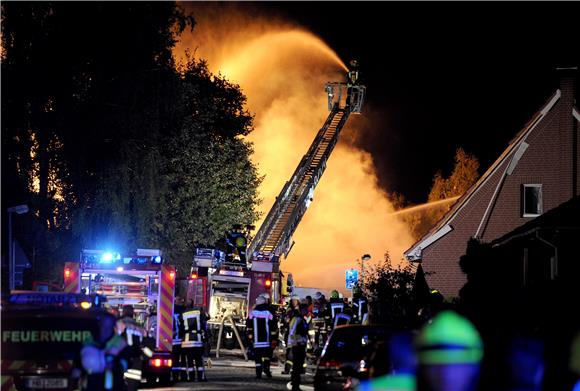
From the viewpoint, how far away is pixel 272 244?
39219 millimetres

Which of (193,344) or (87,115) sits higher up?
(87,115)

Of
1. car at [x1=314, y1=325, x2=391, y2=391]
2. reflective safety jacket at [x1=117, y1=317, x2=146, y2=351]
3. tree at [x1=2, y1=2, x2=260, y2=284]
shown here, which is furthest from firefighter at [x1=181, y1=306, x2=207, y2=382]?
reflective safety jacket at [x1=117, y1=317, x2=146, y2=351]

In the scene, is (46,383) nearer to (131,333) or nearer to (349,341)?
(131,333)

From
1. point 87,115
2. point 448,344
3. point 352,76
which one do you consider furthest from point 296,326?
point 352,76

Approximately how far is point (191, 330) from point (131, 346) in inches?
270

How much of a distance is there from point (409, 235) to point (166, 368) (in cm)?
5125

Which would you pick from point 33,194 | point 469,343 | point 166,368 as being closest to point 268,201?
point 33,194

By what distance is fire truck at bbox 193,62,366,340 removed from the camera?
28.6 metres

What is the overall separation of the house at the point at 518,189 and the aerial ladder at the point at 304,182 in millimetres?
5764

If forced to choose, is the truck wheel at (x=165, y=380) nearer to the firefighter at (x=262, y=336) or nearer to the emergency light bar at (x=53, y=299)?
the firefighter at (x=262, y=336)

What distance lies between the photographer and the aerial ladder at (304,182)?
39.1 m

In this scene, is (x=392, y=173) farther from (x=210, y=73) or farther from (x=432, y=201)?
(x=210, y=73)

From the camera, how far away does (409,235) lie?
68500 millimetres

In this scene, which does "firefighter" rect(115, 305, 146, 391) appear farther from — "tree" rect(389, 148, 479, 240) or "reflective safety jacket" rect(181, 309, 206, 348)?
"tree" rect(389, 148, 479, 240)
